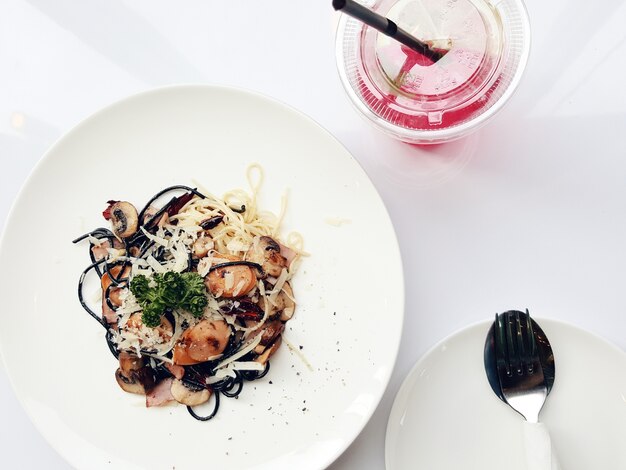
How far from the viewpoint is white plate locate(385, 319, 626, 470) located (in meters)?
2.04

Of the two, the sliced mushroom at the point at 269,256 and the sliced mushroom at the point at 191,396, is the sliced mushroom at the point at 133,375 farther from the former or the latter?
the sliced mushroom at the point at 269,256

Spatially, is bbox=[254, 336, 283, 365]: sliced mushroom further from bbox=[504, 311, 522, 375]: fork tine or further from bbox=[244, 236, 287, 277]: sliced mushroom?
bbox=[504, 311, 522, 375]: fork tine

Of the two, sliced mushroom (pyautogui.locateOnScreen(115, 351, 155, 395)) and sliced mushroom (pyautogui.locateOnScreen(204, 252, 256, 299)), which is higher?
sliced mushroom (pyautogui.locateOnScreen(204, 252, 256, 299))

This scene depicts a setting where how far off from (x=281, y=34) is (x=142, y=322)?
1015 millimetres

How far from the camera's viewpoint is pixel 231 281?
2.07 meters

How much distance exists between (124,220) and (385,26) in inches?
38.2

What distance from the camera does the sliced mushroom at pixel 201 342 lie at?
81.9 inches

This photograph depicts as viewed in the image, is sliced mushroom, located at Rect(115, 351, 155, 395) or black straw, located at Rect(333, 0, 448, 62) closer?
black straw, located at Rect(333, 0, 448, 62)

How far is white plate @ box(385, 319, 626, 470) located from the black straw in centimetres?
78

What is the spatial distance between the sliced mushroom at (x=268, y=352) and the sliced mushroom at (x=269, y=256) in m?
0.20

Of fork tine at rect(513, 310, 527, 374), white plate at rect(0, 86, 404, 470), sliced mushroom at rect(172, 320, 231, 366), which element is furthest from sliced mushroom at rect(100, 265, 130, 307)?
fork tine at rect(513, 310, 527, 374)

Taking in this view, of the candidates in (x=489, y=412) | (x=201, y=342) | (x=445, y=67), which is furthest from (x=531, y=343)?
(x=201, y=342)

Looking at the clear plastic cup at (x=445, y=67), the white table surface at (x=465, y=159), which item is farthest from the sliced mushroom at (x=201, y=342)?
the clear plastic cup at (x=445, y=67)

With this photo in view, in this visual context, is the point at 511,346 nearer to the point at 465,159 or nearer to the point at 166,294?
the point at 465,159
